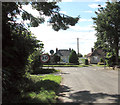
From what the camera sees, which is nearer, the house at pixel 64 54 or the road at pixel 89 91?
the road at pixel 89 91

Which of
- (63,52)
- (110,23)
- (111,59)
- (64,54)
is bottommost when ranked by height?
(111,59)

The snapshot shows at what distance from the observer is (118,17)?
26.8m

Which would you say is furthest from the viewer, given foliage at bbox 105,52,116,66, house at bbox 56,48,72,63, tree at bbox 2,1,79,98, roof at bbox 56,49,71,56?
roof at bbox 56,49,71,56

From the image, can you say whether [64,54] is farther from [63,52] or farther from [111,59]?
[111,59]

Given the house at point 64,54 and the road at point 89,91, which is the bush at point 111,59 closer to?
the road at point 89,91

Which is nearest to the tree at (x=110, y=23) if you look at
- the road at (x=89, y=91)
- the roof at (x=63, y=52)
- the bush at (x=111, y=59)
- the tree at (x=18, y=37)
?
the bush at (x=111, y=59)

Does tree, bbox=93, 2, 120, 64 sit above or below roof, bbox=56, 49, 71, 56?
above

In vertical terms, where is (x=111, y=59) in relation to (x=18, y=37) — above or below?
below

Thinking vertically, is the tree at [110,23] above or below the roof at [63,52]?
above

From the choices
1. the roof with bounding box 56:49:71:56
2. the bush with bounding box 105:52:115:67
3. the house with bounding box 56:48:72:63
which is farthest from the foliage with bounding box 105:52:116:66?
the roof with bounding box 56:49:71:56

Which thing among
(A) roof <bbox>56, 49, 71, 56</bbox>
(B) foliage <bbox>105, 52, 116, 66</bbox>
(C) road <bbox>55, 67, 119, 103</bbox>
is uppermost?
(A) roof <bbox>56, 49, 71, 56</bbox>

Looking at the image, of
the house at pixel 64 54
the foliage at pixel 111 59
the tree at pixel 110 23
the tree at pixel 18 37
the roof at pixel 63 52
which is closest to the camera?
the tree at pixel 18 37

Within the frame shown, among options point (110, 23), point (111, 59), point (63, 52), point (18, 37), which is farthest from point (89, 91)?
point (63, 52)

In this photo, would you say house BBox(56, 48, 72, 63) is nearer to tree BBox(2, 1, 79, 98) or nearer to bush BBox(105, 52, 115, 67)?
bush BBox(105, 52, 115, 67)
